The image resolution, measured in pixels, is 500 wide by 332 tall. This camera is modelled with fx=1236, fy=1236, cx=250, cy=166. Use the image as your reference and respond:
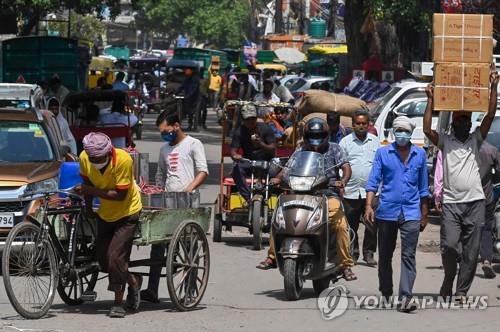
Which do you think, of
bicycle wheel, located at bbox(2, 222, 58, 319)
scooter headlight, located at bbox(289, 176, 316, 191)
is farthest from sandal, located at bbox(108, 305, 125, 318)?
scooter headlight, located at bbox(289, 176, 316, 191)

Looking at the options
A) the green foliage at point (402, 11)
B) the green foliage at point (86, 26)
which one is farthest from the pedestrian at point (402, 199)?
the green foliage at point (86, 26)

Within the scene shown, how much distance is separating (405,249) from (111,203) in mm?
2478

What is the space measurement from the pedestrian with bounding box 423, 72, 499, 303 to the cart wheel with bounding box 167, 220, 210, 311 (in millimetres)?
2071

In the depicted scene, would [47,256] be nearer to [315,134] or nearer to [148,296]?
[148,296]

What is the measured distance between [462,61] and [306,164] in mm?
1652

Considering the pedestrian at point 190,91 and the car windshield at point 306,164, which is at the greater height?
the car windshield at point 306,164

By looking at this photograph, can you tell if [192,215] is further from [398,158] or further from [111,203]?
[398,158]

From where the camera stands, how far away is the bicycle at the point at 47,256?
9.38 meters

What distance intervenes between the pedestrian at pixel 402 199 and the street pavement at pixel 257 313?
0.42 meters

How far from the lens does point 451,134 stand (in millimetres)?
10633

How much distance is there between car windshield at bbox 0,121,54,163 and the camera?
1417 centimetres

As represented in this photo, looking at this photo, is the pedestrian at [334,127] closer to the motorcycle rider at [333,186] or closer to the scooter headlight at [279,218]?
the motorcycle rider at [333,186]

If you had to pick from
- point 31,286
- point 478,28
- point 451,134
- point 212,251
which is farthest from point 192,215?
point 212,251

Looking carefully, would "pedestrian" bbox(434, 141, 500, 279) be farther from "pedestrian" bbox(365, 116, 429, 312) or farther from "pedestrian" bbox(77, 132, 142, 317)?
"pedestrian" bbox(77, 132, 142, 317)
